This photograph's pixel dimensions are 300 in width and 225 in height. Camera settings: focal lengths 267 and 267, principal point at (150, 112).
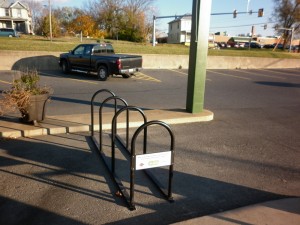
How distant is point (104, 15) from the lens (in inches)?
1858

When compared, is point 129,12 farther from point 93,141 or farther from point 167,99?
point 93,141

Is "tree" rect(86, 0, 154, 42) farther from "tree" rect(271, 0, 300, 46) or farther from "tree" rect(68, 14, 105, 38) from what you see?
A: "tree" rect(271, 0, 300, 46)

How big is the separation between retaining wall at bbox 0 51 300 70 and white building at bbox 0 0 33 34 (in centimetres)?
4746

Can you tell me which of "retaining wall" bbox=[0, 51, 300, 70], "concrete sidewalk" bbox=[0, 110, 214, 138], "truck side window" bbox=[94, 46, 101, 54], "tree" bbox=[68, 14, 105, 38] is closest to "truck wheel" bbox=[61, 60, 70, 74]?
"truck side window" bbox=[94, 46, 101, 54]

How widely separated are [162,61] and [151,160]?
19.1 metres

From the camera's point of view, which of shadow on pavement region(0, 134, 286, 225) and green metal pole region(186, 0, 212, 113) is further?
Answer: green metal pole region(186, 0, 212, 113)

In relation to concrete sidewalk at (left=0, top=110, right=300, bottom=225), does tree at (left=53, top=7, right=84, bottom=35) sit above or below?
above

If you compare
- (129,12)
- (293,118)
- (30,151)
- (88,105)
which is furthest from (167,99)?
(129,12)

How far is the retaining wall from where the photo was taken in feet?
56.2

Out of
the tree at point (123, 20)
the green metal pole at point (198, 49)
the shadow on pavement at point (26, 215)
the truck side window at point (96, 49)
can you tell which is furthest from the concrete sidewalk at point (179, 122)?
the tree at point (123, 20)

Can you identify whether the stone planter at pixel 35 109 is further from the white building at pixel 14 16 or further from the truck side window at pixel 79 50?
the white building at pixel 14 16

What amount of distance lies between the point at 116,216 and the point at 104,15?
48.2 m

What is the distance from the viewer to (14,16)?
200 feet

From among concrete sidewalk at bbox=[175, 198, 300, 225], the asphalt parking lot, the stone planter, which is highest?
the stone planter
